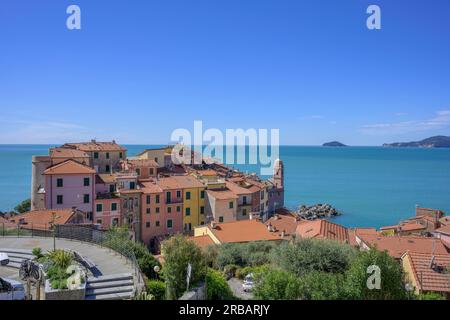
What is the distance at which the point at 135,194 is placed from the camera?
130 feet

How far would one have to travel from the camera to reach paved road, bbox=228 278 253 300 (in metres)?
13.3

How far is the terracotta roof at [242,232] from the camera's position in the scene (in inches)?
1115

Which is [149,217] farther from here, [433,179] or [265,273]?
[433,179]

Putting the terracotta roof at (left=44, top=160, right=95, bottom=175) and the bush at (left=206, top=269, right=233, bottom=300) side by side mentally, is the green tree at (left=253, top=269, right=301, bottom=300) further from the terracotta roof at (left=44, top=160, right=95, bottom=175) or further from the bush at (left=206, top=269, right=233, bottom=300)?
the terracotta roof at (left=44, top=160, right=95, bottom=175)

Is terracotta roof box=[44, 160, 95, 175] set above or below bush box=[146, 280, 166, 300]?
above

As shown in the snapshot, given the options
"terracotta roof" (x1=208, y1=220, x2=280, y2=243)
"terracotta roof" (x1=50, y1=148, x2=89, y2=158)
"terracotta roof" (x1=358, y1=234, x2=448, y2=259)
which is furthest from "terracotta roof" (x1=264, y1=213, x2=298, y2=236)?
"terracotta roof" (x1=50, y1=148, x2=89, y2=158)

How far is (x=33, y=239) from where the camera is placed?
1712cm

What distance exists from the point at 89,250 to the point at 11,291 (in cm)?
506

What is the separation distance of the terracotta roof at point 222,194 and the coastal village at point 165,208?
12 cm

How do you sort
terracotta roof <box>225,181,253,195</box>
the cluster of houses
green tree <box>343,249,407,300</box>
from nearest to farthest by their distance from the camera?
1. green tree <box>343,249,407,300</box>
2. the cluster of houses
3. terracotta roof <box>225,181,253,195</box>

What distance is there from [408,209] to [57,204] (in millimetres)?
70106

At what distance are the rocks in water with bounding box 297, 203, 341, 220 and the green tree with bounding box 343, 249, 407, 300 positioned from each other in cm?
6236

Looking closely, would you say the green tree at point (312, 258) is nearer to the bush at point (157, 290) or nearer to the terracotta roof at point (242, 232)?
the bush at point (157, 290)
